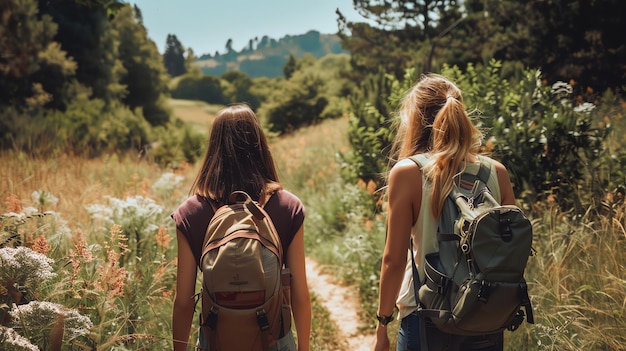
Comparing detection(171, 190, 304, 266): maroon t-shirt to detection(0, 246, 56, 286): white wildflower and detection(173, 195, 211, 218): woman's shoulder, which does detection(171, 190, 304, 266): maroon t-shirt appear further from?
detection(0, 246, 56, 286): white wildflower

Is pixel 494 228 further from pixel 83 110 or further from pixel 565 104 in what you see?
pixel 83 110

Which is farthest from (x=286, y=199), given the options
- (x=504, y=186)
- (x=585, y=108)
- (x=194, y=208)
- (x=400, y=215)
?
(x=585, y=108)

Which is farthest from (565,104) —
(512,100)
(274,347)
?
(274,347)

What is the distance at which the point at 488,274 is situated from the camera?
1.93 metres

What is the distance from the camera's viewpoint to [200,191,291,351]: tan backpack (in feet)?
6.32

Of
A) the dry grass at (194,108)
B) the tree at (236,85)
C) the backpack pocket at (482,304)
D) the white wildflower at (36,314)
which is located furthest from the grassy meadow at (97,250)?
the tree at (236,85)

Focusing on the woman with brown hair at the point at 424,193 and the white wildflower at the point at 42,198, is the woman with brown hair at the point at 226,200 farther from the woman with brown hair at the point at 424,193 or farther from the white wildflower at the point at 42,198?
the white wildflower at the point at 42,198

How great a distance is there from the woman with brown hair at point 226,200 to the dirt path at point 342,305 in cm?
261

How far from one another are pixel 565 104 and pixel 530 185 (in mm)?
1149

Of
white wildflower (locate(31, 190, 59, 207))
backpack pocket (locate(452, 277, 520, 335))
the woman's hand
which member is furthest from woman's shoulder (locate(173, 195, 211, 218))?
white wildflower (locate(31, 190, 59, 207))

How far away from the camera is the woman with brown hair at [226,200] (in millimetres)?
2275

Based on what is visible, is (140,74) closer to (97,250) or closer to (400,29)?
(400,29)

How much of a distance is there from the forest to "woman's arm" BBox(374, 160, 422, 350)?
334mm

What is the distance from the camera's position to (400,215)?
2270 mm
